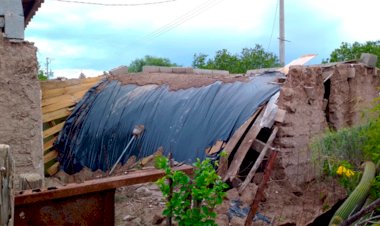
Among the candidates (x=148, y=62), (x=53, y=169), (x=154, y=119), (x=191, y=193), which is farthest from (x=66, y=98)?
(x=148, y=62)

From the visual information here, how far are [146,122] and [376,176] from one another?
17.1ft

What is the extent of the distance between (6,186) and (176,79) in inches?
388

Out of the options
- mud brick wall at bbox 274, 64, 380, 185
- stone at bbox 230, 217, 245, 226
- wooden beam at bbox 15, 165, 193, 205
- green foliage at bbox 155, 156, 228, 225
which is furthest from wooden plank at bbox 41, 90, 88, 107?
wooden beam at bbox 15, 165, 193, 205

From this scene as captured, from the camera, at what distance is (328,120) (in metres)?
10.6

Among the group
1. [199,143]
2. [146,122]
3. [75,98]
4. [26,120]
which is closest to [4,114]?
[26,120]

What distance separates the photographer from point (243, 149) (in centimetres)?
893

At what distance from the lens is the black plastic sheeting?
9.66 meters

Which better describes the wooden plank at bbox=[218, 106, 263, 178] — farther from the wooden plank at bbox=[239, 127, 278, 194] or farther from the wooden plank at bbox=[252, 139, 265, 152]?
the wooden plank at bbox=[239, 127, 278, 194]

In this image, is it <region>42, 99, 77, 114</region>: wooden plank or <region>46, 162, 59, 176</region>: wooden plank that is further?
<region>42, 99, 77, 114</region>: wooden plank

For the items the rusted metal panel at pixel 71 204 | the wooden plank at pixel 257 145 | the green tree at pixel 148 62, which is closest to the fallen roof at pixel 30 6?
the wooden plank at pixel 257 145

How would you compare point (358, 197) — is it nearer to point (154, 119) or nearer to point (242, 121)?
point (242, 121)

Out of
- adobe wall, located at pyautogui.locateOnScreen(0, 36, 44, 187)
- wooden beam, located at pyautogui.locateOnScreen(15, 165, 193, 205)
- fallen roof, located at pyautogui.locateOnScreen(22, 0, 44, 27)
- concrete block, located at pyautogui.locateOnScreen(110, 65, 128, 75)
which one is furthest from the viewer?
concrete block, located at pyautogui.locateOnScreen(110, 65, 128, 75)

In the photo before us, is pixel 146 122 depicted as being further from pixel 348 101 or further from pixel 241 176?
pixel 348 101

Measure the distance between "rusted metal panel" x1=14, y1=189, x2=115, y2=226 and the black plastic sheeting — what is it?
19.7ft
